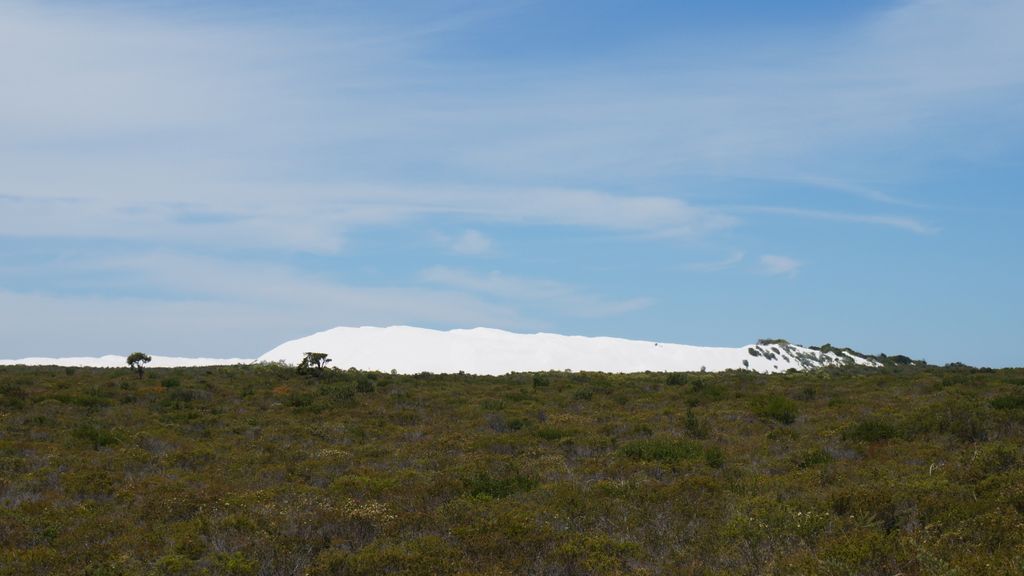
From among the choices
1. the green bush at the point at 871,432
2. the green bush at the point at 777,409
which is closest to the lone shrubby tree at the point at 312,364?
the green bush at the point at 777,409

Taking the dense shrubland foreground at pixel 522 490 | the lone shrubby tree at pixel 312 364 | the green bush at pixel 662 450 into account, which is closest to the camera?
the dense shrubland foreground at pixel 522 490

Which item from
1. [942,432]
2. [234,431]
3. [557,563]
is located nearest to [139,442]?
[234,431]

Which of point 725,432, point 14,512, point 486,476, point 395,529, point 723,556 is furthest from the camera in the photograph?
point 725,432

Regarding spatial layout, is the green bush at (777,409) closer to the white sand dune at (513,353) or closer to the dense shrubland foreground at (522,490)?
the dense shrubland foreground at (522,490)

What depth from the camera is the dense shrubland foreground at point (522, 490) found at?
8.01m

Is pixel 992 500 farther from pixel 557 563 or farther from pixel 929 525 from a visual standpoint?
pixel 557 563

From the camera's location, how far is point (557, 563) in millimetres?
7879

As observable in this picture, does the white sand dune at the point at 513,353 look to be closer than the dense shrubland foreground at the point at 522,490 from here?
No

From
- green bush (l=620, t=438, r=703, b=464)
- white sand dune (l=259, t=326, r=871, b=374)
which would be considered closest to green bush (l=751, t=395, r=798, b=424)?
green bush (l=620, t=438, r=703, b=464)

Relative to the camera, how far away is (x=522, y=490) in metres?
11.3

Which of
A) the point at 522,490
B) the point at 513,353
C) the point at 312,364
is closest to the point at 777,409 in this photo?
the point at 522,490

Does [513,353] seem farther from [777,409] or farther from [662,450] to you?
[662,450]

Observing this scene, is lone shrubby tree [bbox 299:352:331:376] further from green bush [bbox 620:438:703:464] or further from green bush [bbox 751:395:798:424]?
green bush [bbox 620:438:703:464]

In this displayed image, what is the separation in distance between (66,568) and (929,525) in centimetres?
966
